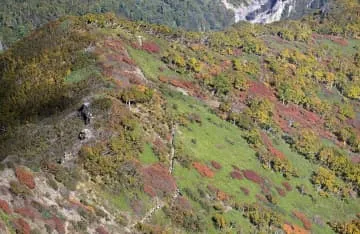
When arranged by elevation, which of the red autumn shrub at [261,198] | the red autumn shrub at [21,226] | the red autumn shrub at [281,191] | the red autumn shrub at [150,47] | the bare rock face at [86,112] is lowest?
the red autumn shrub at [281,191]

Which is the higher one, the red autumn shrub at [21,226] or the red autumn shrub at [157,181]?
the red autumn shrub at [21,226]

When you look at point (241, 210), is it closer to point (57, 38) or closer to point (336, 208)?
point (336, 208)

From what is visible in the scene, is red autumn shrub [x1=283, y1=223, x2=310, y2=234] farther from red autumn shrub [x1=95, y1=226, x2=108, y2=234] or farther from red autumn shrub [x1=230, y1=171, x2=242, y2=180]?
red autumn shrub [x1=95, y1=226, x2=108, y2=234]

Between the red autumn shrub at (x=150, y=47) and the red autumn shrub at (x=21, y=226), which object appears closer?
the red autumn shrub at (x=21, y=226)

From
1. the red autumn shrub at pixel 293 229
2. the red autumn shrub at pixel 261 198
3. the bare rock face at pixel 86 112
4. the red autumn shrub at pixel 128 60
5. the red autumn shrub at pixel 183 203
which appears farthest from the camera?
the red autumn shrub at pixel 128 60

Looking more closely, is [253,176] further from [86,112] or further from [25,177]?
[25,177]

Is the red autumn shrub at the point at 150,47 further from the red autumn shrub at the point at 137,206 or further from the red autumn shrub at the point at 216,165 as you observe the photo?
the red autumn shrub at the point at 137,206

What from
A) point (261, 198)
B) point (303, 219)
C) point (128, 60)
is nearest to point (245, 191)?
point (261, 198)

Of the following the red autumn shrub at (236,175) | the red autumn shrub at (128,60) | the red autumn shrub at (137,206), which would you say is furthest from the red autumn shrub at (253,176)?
the red autumn shrub at (137,206)
